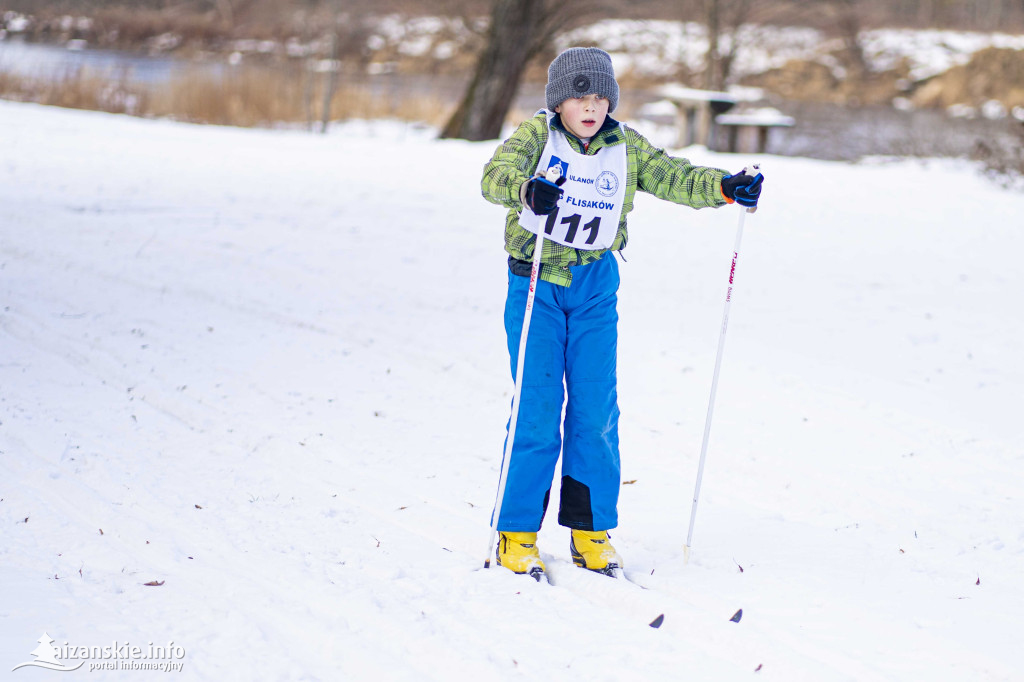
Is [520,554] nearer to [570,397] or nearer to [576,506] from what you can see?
[576,506]

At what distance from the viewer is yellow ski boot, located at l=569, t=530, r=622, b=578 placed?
9.57 ft

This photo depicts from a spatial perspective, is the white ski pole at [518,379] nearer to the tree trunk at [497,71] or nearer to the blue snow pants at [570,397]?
the blue snow pants at [570,397]

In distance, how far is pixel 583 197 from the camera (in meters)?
2.86

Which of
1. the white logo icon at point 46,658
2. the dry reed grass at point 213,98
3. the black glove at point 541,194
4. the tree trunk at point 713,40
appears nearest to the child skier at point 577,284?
the black glove at point 541,194

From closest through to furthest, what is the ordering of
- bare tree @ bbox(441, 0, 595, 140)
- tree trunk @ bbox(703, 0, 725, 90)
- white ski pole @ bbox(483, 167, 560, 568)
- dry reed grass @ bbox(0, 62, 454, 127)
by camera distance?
1. white ski pole @ bbox(483, 167, 560, 568)
2. bare tree @ bbox(441, 0, 595, 140)
3. dry reed grass @ bbox(0, 62, 454, 127)
4. tree trunk @ bbox(703, 0, 725, 90)

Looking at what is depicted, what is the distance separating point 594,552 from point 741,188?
48.5 inches

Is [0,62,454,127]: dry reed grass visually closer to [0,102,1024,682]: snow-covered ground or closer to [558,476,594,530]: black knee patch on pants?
[0,102,1024,682]: snow-covered ground

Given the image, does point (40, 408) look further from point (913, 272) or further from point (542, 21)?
point (542, 21)

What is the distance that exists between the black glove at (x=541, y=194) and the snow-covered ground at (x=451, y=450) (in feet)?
3.73

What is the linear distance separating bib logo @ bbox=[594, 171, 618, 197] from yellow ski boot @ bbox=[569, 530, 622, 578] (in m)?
1.08

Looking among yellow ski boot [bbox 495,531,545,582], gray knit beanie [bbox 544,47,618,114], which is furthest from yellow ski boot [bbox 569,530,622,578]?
gray knit beanie [bbox 544,47,618,114]

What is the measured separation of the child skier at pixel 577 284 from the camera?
285cm

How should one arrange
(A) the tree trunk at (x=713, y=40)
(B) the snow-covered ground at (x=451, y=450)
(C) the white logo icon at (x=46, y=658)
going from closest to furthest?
(C) the white logo icon at (x=46, y=658)
(B) the snow-covered ground at (x=451, y=450)
(A) the tree trunk at (x=713, y=40)

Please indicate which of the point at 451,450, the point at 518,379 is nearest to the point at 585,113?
the point at 518,379
